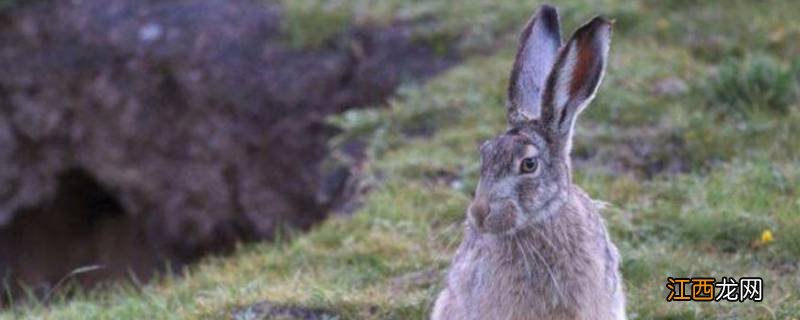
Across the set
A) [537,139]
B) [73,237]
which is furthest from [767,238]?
[73,237]

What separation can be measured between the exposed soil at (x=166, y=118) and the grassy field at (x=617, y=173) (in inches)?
15.9

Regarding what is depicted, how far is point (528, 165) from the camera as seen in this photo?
3.85m

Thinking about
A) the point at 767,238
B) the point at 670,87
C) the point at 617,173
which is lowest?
the point at 767,238

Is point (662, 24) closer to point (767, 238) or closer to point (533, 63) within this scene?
point (767, 238)

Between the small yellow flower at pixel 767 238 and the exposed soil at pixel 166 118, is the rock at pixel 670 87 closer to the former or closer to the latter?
the exposed soil at pixel 166 118

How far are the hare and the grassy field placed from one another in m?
0.93

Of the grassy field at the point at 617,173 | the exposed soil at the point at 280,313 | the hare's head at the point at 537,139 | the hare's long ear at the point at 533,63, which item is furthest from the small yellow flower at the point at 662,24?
the hare's head at the point at 537,139

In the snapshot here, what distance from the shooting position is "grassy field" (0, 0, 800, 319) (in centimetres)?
535

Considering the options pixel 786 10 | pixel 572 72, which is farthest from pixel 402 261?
pixel 786 10

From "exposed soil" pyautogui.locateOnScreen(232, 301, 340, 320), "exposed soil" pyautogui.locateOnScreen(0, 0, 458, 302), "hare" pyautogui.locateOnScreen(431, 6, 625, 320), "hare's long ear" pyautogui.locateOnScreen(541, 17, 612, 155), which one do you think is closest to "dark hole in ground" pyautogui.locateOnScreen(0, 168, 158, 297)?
"exposed soil" pyautogui.locateOnScreen(0, 0, 458, 302)

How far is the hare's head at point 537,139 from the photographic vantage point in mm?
3820

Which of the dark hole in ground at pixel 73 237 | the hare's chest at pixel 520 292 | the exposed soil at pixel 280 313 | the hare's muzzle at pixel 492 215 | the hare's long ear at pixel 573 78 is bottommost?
the dark hole in ground at pixel 73 237

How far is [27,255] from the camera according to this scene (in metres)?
11.1

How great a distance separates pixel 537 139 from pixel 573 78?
22 cm
